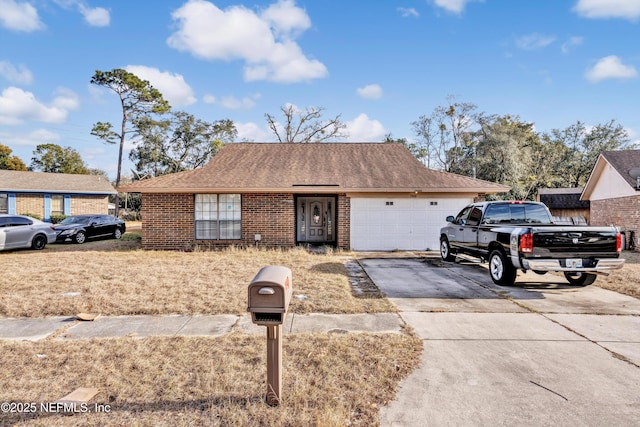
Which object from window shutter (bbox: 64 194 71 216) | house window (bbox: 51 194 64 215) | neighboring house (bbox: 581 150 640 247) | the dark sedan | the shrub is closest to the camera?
neighboring house (bbox: 581 150 640 247)

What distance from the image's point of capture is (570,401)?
3139 mm

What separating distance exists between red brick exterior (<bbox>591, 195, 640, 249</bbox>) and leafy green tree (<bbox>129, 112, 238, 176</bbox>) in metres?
30.9

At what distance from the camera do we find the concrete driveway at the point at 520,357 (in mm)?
2990

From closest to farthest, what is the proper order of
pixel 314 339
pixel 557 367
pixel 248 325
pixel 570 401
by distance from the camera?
pixel 570 401
pixel 557 367
pixel 314 339
pixel 248 325

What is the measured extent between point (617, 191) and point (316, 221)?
14202mm

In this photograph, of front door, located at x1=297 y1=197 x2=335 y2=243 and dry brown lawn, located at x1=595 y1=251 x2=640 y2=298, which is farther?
front door, located at x1=297 y1=197 x2=335 y2=243

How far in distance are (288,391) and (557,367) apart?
281 centimetres

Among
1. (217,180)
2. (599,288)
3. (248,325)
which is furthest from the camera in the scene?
(217,180)

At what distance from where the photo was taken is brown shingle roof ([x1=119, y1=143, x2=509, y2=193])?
42.9 feet

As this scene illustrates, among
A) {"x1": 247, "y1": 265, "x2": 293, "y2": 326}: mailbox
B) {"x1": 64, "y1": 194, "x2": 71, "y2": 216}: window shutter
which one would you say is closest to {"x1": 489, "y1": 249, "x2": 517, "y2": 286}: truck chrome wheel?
{"x1": 247, "y1": 265, "x2": 293, "y2": 326}: mailbox

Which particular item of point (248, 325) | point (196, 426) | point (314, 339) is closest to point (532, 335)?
point (314, 339)

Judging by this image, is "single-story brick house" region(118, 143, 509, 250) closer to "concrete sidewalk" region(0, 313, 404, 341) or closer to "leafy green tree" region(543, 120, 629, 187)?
"concrete sidewalk" region(0, 313, 404, 341)

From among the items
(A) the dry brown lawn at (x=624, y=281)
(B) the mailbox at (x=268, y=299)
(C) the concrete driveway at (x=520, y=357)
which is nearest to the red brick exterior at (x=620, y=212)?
(A) the dry brown lawn at (x=624, y=281)

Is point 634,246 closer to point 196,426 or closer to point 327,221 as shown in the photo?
point 327,221
